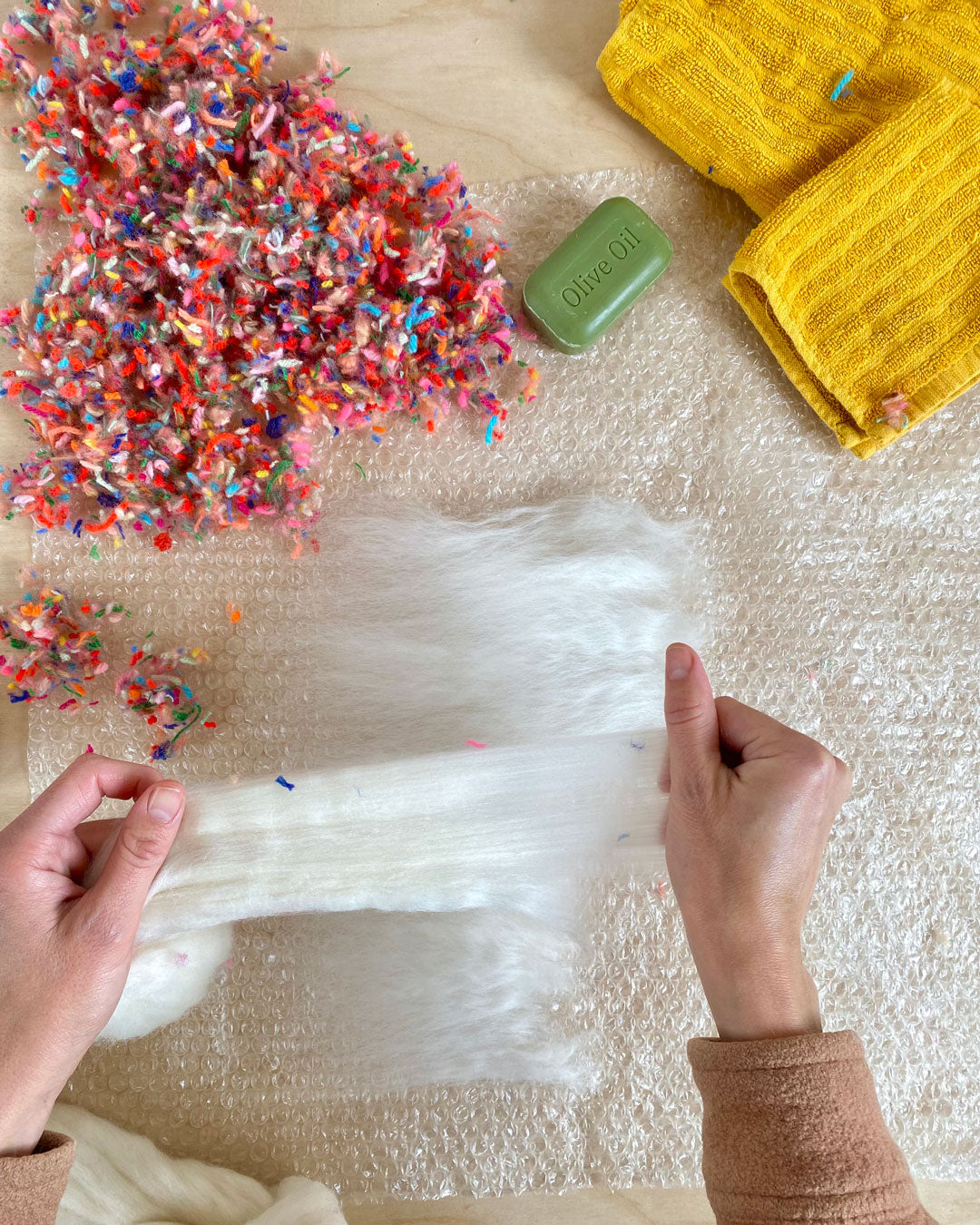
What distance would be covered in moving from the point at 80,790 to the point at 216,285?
1.56ft

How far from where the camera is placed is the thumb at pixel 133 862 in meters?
0.60

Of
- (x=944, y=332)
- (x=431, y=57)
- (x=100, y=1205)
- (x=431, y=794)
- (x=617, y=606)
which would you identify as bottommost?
(x=100, y=1205)

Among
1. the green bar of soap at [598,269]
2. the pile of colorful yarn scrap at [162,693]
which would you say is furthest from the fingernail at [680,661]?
the pile of colorful yarn scrap at [162,693]

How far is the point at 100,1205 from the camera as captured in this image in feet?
2.39

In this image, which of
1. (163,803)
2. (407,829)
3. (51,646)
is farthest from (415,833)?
(51,646)

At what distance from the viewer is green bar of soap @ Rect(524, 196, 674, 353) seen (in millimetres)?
806

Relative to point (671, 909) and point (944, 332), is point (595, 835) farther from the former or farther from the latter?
point (944, 332)

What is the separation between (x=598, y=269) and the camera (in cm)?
81

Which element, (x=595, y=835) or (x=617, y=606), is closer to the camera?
(x=595, y=835)

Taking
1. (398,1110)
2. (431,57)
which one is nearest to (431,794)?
(398,1110)

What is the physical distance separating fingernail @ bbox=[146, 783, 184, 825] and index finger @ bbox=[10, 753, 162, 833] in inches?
2.0

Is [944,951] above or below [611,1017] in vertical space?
above

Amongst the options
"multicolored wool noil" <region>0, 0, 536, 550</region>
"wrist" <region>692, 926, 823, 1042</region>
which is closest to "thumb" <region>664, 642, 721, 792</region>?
"wrist" <region>692, 926, 823, 1042</region>

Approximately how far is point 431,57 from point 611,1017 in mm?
1022
